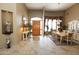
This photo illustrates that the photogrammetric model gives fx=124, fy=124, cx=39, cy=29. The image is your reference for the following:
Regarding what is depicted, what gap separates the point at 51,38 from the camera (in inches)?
136

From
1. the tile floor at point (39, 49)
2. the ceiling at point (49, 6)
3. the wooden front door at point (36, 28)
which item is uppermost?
the ceiling at point (49, 6)

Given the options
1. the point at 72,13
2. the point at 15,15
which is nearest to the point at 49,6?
the point at 72,13

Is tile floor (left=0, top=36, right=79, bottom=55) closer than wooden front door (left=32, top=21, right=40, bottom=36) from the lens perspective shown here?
Yes

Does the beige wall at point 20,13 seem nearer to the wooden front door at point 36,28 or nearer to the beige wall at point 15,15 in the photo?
the beige wall at point 15,15

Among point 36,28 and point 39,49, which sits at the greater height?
point 36,28

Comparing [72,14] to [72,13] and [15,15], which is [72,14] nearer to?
[72,13]

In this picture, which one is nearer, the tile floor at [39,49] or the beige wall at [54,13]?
the tile floor at [39,49]

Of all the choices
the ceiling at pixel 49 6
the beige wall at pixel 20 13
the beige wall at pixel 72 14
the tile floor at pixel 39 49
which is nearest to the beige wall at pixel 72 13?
the beige wall at pixel 72 14

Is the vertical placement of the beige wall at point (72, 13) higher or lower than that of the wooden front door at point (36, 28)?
higher

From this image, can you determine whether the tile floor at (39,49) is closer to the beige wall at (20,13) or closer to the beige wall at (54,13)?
the beige wall at (20,13)

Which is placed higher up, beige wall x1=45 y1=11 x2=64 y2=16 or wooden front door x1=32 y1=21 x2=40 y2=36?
beige wall x1=45 y1=11 x2=64 y2=16

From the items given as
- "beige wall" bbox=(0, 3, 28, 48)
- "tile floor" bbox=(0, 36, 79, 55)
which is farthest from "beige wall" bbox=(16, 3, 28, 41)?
"tile floor" bbox=(0, 36, 79, 55)

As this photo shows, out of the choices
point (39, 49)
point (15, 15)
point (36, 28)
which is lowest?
point (39, 49)

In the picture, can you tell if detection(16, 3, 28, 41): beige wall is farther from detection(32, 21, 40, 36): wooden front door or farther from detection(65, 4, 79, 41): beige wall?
detection(65, 4, 79, 41): beige wall
